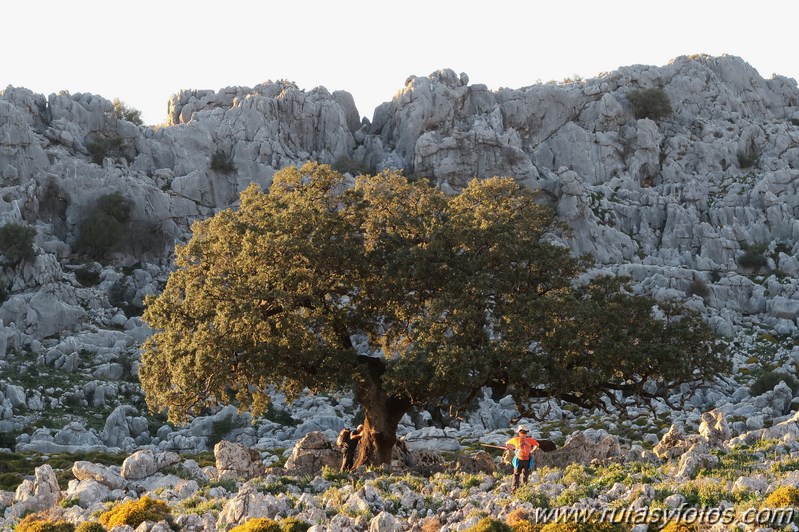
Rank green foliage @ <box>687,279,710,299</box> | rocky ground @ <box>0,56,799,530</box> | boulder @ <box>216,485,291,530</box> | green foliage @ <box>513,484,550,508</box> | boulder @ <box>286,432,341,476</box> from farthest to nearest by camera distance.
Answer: green foliage @ <box>687,279,710,299</box>, boulder @ <box>286,432,341,476</box>, rocky ground @ <box>0,56,799,530</box>, boulder @ <box>216,485,291,530</box>, green foliage @ <box>513,484,550,508</box>

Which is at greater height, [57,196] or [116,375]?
[57,196]

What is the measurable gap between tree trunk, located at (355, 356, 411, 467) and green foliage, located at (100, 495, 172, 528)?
10.1m

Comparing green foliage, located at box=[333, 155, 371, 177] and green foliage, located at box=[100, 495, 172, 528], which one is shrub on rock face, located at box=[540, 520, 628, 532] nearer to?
green foliage, located at box=[100, 495, 172, 528]

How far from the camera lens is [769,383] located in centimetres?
6150

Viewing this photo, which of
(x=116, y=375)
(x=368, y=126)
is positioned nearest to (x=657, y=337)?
(x=116, y=375)

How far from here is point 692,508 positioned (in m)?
21.2

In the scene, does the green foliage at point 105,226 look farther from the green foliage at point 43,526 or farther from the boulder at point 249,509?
the boulder at point 249,509

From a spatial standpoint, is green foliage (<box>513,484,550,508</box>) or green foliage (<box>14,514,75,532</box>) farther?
green foliage (<box>14,514,75,532</box>)

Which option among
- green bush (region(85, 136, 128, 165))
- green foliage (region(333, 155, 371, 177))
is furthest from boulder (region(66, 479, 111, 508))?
green foliage (region(333, 155, 371, 177))

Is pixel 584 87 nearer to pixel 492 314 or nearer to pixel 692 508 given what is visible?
pixel 492 314

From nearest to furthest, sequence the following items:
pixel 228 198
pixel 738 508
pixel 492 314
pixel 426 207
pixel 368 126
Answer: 1. pixel 738 508
2. pixel 492 314
3. pixel 426 207
4. pixel 228 198
5. pixel 368 126

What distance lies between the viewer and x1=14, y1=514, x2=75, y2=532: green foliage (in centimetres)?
2464

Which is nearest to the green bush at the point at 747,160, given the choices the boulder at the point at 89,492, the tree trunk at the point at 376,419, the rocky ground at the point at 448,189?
the rocky ground at the point at 448,189

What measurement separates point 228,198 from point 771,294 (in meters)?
54.5
